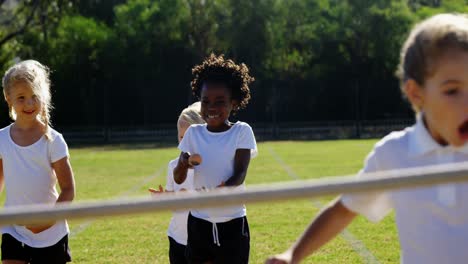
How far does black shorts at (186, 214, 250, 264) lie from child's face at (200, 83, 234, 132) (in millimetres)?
594

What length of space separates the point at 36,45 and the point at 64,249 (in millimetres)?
43052

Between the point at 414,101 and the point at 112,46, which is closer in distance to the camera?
A: the point at 414,101

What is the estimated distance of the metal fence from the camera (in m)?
42.9

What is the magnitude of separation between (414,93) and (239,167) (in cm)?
245

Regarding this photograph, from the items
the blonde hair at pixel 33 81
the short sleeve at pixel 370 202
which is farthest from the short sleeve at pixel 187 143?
the short sleeve at pixel 370 202

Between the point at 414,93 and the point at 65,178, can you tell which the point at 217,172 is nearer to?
the point at 65,178

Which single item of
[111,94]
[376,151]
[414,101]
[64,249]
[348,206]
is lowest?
[111,94]

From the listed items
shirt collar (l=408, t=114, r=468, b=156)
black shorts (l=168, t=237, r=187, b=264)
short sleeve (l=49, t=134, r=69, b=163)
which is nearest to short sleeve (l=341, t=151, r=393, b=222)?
shirt collar (l=408, t=114, r=468, b=156)

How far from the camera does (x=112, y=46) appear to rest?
45.1 m

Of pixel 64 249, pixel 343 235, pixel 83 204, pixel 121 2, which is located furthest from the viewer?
pixel 121 2

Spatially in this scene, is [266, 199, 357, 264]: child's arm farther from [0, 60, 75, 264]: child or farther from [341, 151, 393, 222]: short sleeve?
[0, 60, 75, 264]: child

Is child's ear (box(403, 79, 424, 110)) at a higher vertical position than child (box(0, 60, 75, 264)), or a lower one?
higher

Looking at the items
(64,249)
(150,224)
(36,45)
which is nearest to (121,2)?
(36,45)

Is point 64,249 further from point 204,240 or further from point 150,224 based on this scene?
point 150,224
